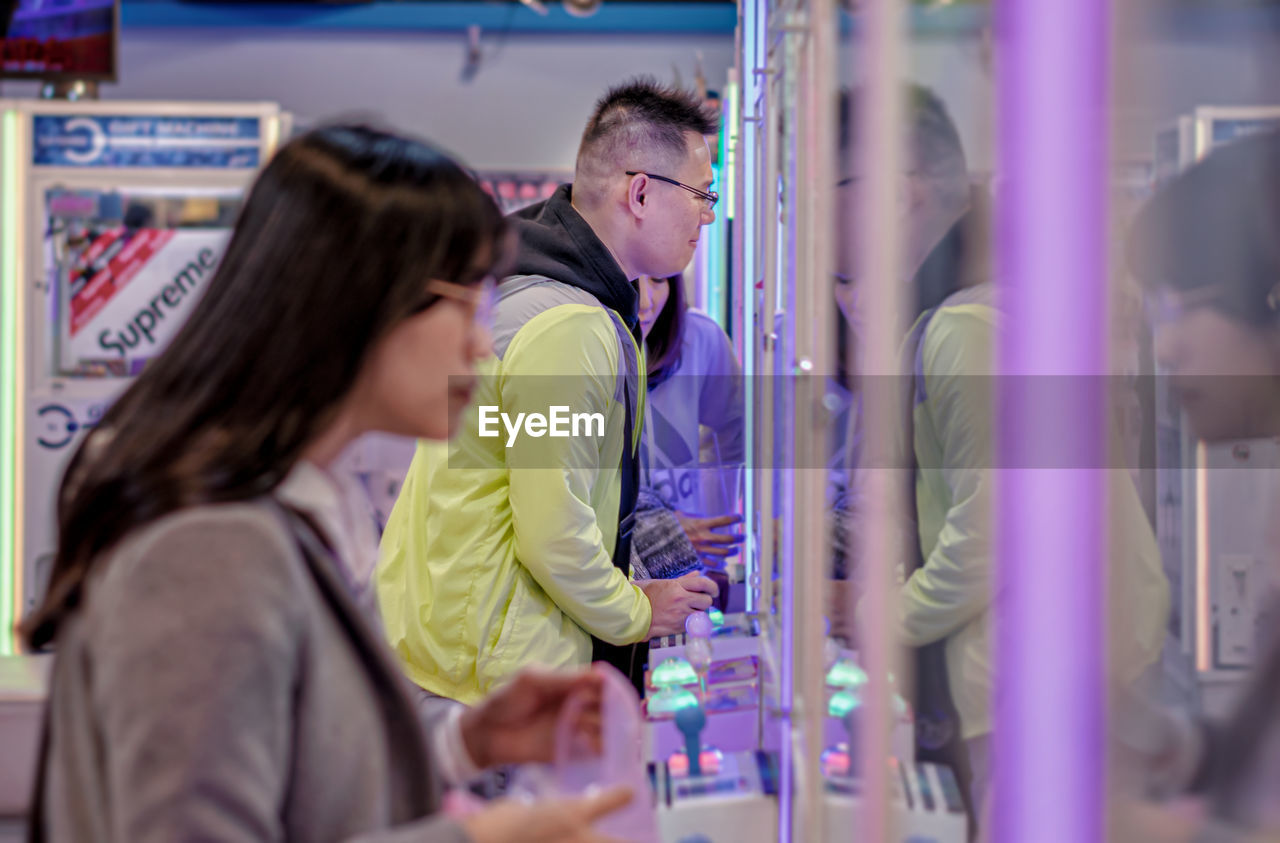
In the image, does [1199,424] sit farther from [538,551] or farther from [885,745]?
[538,551]

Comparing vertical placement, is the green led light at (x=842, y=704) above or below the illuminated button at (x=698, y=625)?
above

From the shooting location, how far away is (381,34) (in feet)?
21.4

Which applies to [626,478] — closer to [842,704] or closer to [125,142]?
[842,704]

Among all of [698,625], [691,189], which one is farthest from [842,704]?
[691,189]

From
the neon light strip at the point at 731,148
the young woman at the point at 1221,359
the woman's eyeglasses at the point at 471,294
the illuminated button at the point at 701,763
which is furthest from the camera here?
the neon light strip at the point at 731,148

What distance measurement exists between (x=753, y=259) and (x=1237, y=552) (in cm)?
166

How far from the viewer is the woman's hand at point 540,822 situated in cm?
82

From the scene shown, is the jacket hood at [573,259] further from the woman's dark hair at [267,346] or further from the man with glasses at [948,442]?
the man with glasses at [948,442]

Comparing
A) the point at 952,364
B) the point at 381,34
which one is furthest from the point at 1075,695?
the point at 381,34

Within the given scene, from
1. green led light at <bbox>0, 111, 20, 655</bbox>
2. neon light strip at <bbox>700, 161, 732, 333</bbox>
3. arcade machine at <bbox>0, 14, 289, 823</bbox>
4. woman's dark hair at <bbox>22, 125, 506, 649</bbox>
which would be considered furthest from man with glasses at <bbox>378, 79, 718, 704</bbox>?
green led light at <bbox>0, 111, 20, 655</bbox>

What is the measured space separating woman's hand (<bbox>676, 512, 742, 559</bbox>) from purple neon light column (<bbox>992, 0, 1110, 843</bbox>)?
185 centimetres

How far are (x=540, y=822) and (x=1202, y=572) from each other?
500 millimetres

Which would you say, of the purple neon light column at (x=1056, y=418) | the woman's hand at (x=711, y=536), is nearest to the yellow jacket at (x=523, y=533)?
the woman's hand at (x=711, y=536)

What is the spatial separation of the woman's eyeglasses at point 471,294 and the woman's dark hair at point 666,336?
1.72 meters
